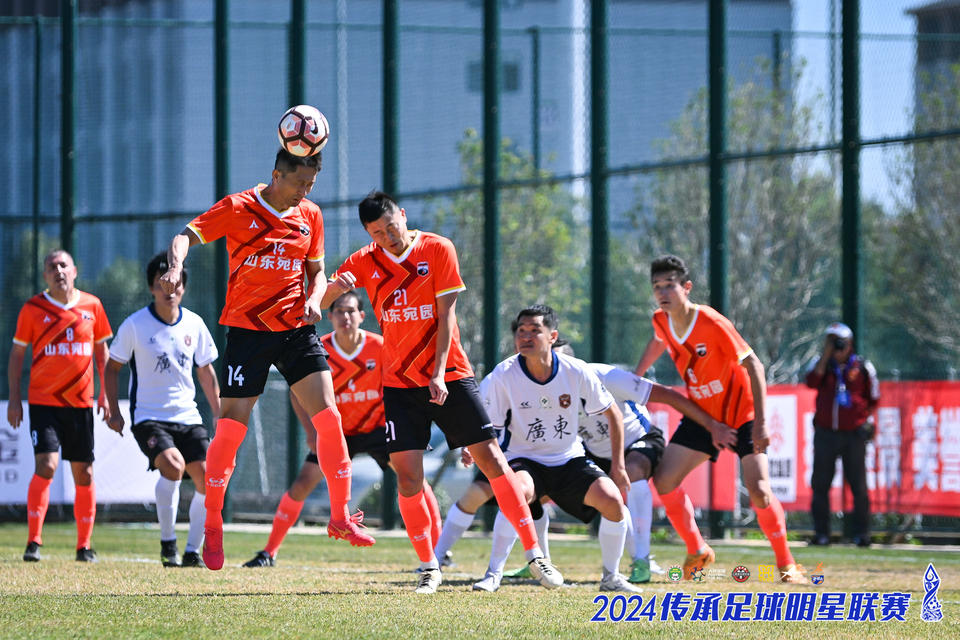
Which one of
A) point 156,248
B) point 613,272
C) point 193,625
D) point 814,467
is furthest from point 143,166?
point 193,625

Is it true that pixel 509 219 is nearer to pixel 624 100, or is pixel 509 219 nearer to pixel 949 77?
pixel 624 100

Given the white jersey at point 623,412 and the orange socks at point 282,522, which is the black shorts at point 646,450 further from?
the orange socks at point 282,522

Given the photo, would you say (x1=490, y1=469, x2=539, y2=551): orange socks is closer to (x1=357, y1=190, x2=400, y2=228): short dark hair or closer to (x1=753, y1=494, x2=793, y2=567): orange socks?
(x1=357, y1=190, x2=400, y2=228): short dark hair

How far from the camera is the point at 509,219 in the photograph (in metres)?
15.1

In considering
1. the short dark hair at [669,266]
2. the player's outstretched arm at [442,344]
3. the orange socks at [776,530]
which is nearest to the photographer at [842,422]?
the orange socks at [776,530]

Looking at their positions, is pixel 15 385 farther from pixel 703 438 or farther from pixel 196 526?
pixel 703 438

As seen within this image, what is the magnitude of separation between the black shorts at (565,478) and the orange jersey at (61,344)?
387 centimetres

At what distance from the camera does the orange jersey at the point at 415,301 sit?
737 centimetres

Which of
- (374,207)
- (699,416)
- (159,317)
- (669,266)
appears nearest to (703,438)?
(699,416)

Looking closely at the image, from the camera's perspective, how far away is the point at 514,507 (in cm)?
746

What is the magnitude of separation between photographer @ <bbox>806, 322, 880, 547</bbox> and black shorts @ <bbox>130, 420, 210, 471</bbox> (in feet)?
20.6

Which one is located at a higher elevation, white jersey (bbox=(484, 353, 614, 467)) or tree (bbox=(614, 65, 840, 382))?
tree (bbox=(614, 65, 840, 382))

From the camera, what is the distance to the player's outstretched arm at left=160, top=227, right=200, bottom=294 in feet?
21.1

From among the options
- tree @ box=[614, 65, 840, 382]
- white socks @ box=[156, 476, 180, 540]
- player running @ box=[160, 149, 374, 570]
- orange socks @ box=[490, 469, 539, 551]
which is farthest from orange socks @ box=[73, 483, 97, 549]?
tree @ box=[614, 65, 840, 382]
